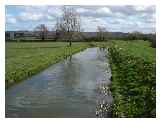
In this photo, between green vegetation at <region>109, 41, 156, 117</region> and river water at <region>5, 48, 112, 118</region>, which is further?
river water at <region>5, 48, 112, 118</region>

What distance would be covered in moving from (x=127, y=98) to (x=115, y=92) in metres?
0.28

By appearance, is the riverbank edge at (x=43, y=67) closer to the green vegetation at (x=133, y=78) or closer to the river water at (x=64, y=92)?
the river water at (x=64, y=92)

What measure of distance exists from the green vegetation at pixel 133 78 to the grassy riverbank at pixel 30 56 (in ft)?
2.38

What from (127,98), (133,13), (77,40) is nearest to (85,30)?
(77,40)

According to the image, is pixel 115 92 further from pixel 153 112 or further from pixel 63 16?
pixel 63 16

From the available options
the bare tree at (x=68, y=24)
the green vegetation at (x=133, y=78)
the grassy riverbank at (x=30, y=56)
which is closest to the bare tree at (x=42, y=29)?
the bare tree at (x=68, y=24)

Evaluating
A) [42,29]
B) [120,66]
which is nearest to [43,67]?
[42,29]

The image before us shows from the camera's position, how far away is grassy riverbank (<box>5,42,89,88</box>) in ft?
20.0

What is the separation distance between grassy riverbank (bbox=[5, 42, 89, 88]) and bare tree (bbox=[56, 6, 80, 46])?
190 millimetres

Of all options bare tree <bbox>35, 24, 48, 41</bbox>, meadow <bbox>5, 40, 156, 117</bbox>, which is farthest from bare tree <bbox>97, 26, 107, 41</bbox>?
bare tree <bbox>35, 24, 48, 41</bbox>

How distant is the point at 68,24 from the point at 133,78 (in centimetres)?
126

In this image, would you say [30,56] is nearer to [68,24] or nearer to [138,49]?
[68,24]

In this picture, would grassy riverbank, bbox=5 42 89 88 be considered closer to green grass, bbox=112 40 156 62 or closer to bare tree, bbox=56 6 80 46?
bare tree, bbox=56 6 80 46

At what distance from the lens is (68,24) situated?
6.27m
